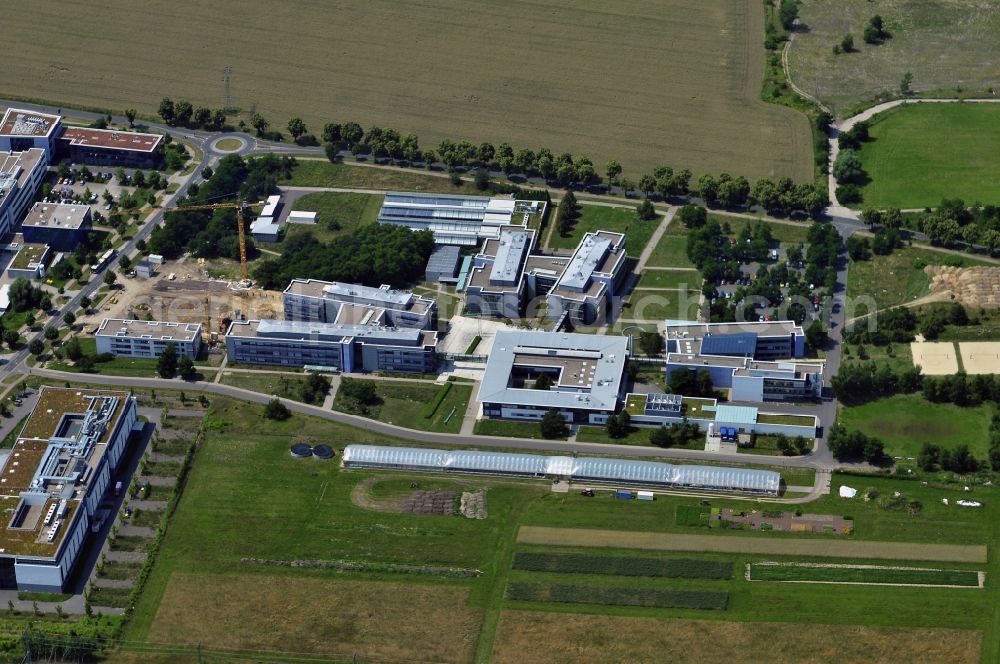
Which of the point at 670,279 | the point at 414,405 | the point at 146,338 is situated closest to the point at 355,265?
the point at 414,405

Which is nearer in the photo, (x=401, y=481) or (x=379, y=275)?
(x=401, y=481)

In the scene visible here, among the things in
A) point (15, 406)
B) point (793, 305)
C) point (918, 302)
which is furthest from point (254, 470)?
point (918, 302)

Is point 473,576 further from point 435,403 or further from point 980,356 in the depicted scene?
point 980,356

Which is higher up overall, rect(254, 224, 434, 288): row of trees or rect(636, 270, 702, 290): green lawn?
rect(254, 224, 434, 288): row of trees

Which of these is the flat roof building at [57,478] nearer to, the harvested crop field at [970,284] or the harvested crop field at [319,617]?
the harvested crop field at [319,617]

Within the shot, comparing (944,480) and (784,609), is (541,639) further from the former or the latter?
(944,480)

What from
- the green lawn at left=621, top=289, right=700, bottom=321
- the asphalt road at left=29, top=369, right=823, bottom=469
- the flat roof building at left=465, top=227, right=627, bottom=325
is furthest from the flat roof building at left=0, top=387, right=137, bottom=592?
the green lawn at left=621, top=289, right=700, bottom=321

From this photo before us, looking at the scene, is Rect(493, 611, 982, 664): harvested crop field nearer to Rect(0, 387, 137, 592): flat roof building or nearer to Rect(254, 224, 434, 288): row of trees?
Rect(0, 387, 137, 592): flat roof building
